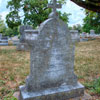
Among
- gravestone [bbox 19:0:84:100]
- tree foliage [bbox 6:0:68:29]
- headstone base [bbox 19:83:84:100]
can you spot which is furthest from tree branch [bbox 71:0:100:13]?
tree foliage [bbox 6:0:68:29]

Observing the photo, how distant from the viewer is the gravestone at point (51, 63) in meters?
3.16

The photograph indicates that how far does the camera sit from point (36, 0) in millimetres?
17984

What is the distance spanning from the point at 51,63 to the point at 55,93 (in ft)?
2.64

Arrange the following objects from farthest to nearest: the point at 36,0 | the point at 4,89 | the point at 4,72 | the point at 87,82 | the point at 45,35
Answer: the point at 36,0, the point at 4,72, the point at 87,82, the point at 4,89, the point at 45,35

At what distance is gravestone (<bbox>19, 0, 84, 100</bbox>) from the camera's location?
10.4 ft

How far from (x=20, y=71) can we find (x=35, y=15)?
46.0ft

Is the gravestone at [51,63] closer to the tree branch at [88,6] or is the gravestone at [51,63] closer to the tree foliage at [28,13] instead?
the tree branch at [88,6]

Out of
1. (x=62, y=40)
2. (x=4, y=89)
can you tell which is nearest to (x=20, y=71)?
(x=4, y=89)

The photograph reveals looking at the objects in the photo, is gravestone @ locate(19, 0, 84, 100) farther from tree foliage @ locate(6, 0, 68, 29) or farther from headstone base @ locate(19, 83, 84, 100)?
tree foliage @ locate(6, 0, 68, 29)

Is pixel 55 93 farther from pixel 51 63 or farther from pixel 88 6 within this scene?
pixel 88 6

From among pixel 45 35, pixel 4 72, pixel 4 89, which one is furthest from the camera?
pixel 4 72

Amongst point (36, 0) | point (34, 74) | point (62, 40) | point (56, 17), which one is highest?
point (36, 0)

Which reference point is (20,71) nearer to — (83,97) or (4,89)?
(4,89)

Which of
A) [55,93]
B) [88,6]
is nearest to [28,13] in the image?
[88,6]
